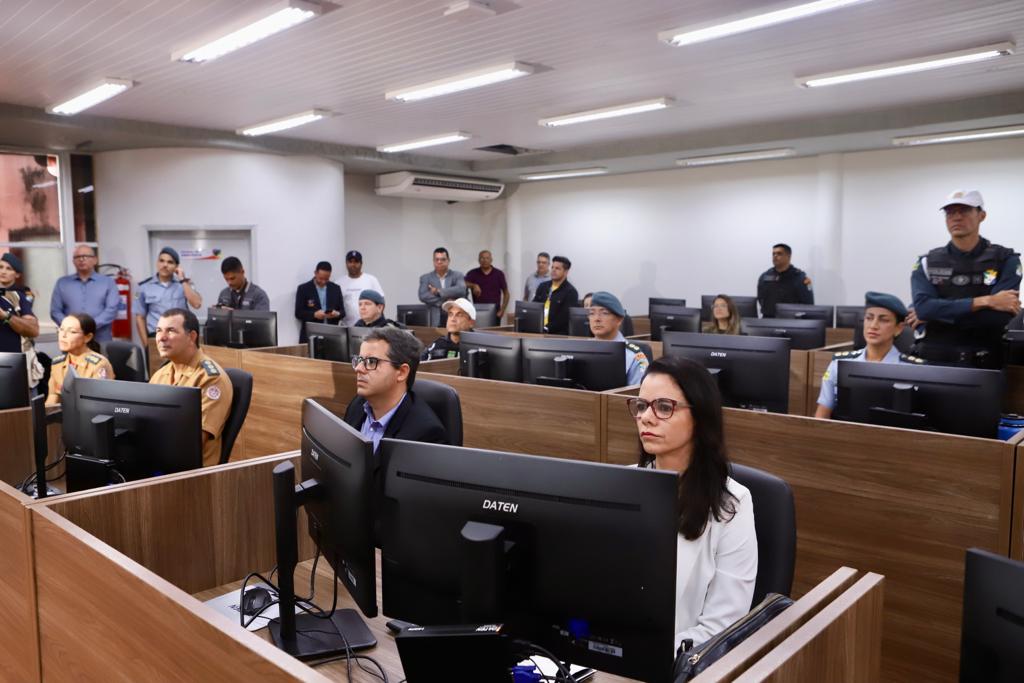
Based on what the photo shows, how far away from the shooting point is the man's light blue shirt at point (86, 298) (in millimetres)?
6680

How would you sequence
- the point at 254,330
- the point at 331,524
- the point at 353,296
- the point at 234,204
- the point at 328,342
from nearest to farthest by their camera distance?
the point at 331,524 → the point at 328,342 → the point at 254,330 → the point at 234,204 → the point at 353,296

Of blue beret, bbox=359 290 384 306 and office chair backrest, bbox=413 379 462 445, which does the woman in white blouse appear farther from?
blue beret, bbox=359 290 384 306

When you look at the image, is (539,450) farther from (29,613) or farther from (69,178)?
(69,178)

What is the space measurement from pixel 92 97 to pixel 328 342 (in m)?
3.17

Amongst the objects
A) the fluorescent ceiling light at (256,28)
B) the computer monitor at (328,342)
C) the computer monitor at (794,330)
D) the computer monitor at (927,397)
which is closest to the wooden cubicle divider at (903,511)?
the computer monitor at (927,397)

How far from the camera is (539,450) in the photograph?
3646mm

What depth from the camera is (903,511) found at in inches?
101

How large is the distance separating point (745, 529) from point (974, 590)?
0.58 meters

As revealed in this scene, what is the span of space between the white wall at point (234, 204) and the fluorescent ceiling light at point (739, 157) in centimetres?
446

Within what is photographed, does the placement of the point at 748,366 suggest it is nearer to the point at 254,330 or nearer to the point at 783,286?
the point at 254,330

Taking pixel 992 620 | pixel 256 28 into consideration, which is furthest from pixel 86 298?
pixel 992 620

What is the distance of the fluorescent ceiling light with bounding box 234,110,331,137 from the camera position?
7.28 meters

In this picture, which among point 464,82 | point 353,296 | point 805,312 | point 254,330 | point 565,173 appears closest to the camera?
point 254,330

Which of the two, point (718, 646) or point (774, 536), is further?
point (774, 536)
